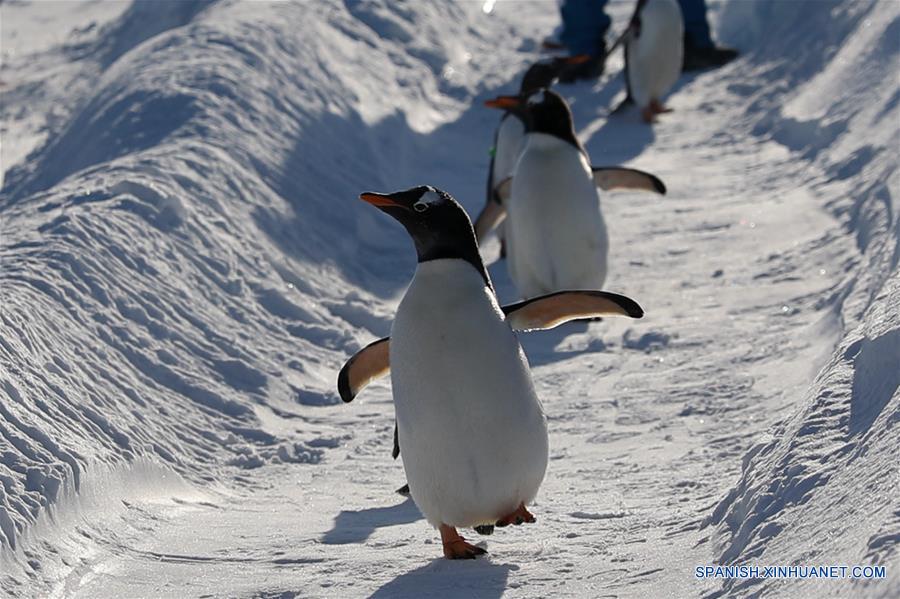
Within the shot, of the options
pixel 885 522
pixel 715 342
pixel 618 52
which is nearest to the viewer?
Result: pixel 885 522

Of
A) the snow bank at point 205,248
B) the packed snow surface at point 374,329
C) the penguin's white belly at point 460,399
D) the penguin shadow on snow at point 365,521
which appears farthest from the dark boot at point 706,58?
the penguin's white belly at point 460,399

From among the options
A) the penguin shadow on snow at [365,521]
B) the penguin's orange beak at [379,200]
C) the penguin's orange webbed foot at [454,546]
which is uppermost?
the penguin's orange beak at [379,200]

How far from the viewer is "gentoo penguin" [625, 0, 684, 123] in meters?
10.1

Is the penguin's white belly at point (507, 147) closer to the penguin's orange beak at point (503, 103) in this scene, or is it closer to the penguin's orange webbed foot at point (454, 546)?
the penguin's orange beak at point (503, 103)

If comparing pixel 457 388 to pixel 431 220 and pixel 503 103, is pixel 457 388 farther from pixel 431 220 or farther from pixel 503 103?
pixel 503 103

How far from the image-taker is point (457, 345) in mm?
3672

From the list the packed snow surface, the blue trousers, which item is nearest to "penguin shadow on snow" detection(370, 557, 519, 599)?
the packed snow surface

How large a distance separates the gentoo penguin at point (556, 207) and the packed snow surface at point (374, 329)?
0.90 feet

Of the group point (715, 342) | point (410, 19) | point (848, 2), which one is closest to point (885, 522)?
point (715, 342)

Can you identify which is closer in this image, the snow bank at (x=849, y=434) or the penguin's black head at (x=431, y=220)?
the snow bank at (x=849, y=434)

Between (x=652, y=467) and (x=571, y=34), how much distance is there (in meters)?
7.95

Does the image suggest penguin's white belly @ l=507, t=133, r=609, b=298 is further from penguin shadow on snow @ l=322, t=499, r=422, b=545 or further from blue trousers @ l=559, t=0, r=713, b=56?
blue trousers @ l=559, t=0, r=713, b=56

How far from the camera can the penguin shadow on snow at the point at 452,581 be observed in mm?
3490

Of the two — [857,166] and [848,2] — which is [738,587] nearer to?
[857,166]
